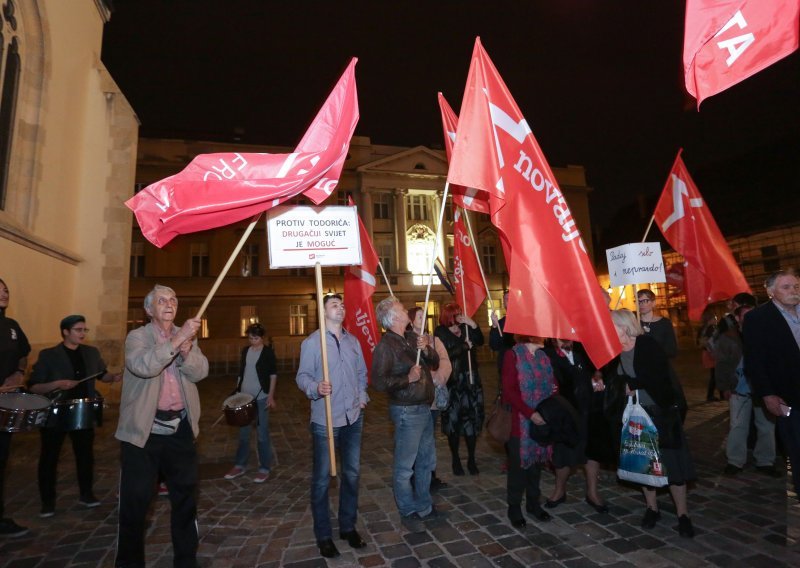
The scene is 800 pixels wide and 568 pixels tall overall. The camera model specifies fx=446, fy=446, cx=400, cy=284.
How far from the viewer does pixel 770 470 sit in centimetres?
515

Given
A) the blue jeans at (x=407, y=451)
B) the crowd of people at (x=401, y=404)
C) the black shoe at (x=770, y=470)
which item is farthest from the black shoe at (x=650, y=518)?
the black shoe at (x=770, y=470)

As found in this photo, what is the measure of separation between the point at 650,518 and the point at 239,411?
4.25 m

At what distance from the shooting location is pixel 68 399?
4.68 m

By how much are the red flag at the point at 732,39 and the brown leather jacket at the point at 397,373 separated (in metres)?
2.85

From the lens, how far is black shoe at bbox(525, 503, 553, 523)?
4105 mm

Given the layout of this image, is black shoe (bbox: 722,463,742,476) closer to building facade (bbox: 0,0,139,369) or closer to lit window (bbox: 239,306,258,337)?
building facade (bbox: 0,0,139,369)

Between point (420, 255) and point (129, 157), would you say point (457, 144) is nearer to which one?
point (129, 157)

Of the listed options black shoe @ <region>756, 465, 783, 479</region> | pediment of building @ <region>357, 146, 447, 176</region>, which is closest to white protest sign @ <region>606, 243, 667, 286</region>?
black shoe @ <region>756, 465, 783, 479</region>

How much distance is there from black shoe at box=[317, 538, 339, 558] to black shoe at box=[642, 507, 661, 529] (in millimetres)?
2663

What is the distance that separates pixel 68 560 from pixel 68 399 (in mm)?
1674

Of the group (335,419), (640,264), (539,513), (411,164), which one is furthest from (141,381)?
(411,164)

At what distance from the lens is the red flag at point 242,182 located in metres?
3.66

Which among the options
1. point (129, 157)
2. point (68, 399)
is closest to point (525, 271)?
point (68, 399)

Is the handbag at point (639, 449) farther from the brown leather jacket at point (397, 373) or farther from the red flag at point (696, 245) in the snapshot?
the red flag at point (696, 245)
